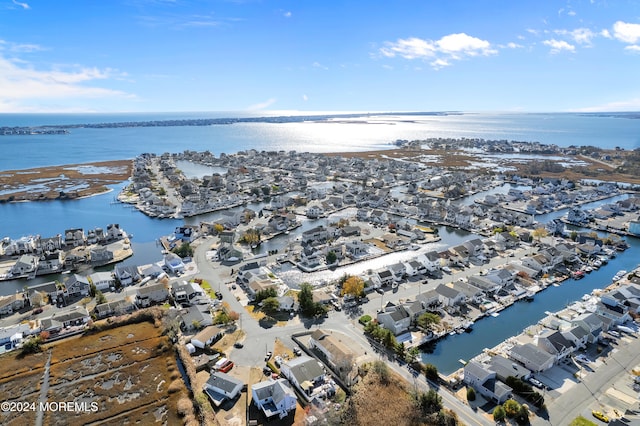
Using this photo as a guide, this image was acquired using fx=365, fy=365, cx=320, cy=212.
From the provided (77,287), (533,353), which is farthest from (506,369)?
(77,287)

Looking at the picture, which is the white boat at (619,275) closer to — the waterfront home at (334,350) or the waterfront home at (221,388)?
the waterfront home at (334,350)

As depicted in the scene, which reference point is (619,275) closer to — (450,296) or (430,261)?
(430,261)

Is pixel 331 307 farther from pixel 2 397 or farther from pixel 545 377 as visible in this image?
pixel 2 397

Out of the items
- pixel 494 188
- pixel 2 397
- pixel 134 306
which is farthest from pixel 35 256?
pixel 494 188

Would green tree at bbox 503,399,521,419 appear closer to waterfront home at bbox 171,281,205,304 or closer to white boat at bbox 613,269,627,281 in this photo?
waterfront home at bbox 171,281,205,304

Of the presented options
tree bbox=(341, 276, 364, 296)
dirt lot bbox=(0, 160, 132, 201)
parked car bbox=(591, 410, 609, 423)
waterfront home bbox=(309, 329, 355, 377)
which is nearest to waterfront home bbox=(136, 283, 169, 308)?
waterfront home bbox=(309, 329, 355, 377)

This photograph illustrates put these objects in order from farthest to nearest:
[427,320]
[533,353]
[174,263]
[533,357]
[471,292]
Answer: [174,263] → [471,292] → [427,320] → [533,353] → [533,357]

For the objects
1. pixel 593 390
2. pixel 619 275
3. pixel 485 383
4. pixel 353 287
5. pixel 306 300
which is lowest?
pixel 593 390

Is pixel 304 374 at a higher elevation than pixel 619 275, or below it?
higher
